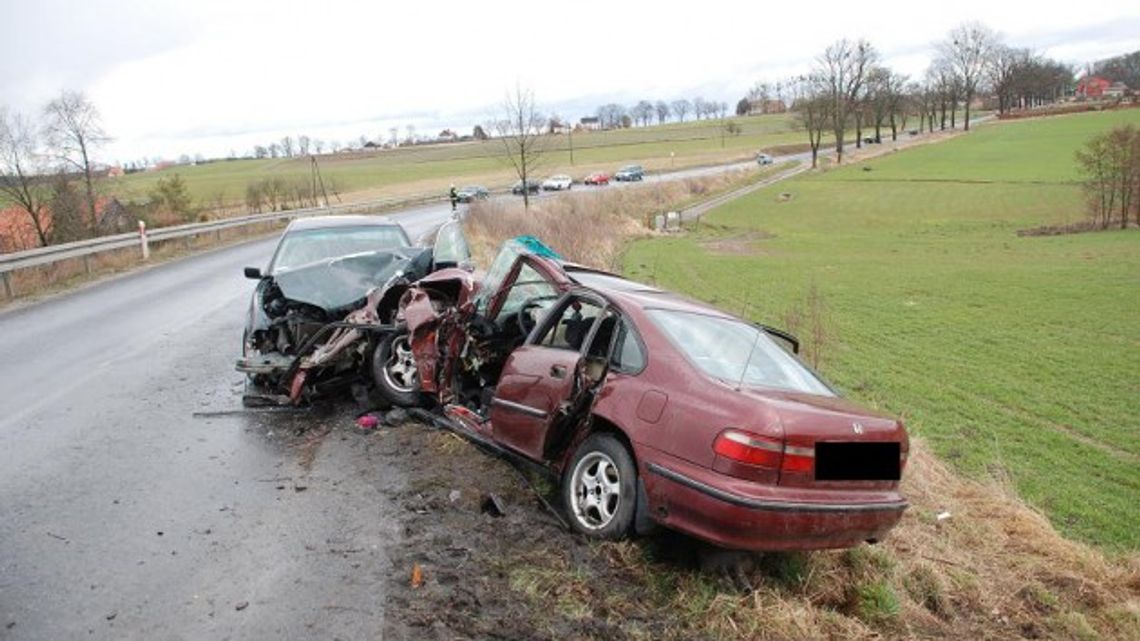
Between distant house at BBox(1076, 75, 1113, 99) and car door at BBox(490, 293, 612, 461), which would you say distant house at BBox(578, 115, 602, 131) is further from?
car door at BBox(490, 293, 612, 461)

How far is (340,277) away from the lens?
355 inches

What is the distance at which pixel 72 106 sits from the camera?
39562 mm

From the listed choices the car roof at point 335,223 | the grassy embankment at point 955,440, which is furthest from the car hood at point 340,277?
the grassy embankment at point 955,440

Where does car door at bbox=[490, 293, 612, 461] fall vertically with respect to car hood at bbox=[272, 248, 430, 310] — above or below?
below

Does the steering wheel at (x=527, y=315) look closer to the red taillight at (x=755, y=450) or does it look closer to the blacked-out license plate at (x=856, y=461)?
the red taillight at (x=755, y=450)

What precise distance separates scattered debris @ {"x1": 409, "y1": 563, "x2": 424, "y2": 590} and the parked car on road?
344 cm

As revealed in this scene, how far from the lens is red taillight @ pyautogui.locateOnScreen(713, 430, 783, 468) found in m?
4.58

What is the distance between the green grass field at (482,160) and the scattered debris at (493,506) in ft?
208

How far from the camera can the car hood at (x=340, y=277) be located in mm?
8641

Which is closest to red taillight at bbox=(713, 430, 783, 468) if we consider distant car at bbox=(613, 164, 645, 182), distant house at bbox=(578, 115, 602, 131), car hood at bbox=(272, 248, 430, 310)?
car hood at bbox=(272, 248, 430, 310)

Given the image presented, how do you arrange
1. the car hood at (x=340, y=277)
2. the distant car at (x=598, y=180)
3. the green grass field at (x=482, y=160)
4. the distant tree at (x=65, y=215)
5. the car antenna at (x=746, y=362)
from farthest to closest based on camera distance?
the green grass field at (x=482, y=160) → the distant car at (x=598, y=180) → the distant tree at (x=65, y=215) → the car hood at (x=340, y=277) → the car antenna at (x=746, y=362)

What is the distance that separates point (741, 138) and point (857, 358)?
115m

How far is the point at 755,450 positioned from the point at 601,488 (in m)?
1.15

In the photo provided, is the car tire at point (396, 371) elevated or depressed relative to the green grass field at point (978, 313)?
elevated
